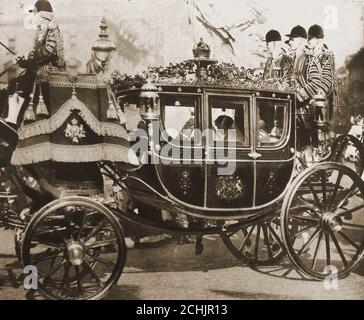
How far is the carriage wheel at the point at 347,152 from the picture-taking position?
3.60 metres

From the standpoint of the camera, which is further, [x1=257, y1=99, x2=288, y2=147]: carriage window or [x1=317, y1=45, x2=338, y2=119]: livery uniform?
[x1=317, y1=45, x2=338, y2=119]: livery uniform

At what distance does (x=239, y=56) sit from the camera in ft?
19.1

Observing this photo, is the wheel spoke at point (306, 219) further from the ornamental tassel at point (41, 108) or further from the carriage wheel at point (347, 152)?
the ornamental tassel at point (41, 108)

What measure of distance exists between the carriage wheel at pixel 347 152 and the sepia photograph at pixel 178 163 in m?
0.01

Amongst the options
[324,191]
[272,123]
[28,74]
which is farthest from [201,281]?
[28,74]

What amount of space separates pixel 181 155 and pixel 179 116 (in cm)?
30

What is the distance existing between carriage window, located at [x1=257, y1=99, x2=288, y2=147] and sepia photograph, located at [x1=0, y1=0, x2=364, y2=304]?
0.03 feet

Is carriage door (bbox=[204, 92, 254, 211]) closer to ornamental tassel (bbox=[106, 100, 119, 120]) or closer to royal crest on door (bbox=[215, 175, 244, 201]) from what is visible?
royal crest on door (bbox=[215, 175, 244, 201])

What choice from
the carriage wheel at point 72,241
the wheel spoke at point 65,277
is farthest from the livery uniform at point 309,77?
the wheel spoke at point 65,277

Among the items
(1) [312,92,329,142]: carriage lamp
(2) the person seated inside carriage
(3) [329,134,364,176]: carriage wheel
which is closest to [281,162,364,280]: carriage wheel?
(3) [329,134,364,176]: carriage wheel

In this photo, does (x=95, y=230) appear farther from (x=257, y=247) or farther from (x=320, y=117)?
(x=320, y=117)

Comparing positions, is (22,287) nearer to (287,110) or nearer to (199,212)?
(199,212)

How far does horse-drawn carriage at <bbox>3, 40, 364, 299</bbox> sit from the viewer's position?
9.68ft

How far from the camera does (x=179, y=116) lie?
131 inches
